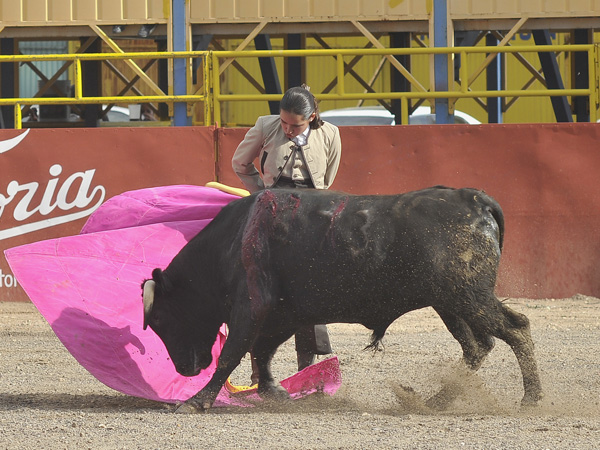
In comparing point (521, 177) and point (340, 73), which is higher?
point (340, 73)

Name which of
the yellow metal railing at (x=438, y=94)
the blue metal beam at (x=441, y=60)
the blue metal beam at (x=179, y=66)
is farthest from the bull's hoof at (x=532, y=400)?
the blue metal beam at (x=179, y=66)

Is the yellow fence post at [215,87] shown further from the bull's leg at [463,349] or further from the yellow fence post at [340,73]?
the bull's leg at [463,349]

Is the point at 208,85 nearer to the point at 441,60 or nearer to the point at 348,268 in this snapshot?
the point at 441,60

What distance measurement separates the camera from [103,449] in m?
4.46

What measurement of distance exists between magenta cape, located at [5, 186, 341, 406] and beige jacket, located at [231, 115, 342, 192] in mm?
367

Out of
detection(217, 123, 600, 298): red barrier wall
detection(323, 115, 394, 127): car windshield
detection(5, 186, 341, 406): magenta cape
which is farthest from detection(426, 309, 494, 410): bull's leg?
detection(323, 115, 394, 127): car windshield

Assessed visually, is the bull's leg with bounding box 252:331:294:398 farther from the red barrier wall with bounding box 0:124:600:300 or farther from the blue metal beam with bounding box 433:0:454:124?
the blue metal beam with bounding box 433:0:454:124

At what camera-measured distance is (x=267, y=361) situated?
599 centimetres

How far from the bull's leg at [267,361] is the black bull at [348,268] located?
0.67 ft

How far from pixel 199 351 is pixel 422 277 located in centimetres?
138

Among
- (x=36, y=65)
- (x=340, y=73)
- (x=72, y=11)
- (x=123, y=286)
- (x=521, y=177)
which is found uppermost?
(x=72, y=11)

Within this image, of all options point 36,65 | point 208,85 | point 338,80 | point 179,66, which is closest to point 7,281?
point 208,85

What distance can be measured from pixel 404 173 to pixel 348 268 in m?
4.59

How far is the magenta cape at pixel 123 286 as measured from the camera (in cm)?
592
